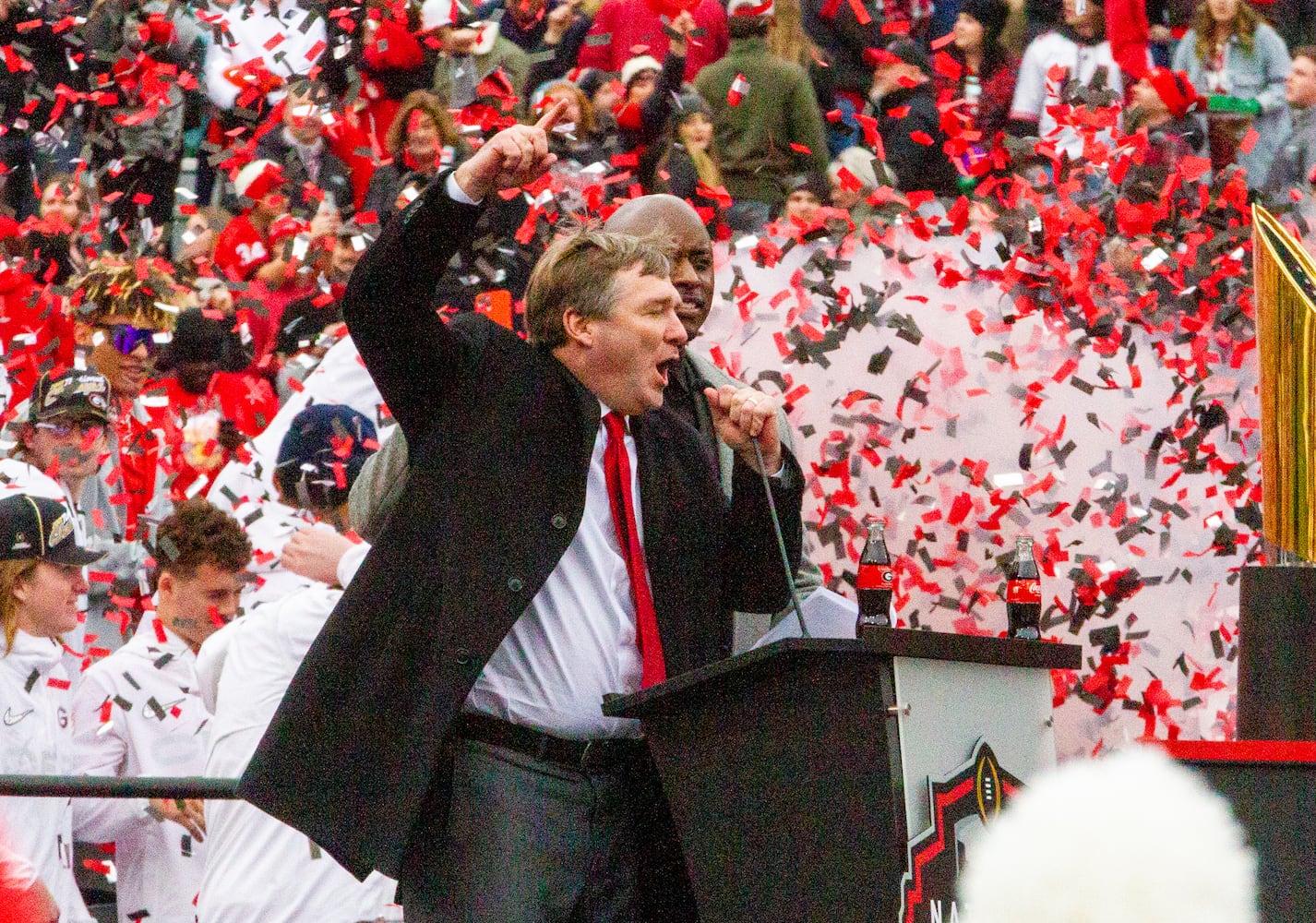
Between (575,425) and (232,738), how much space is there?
168cm

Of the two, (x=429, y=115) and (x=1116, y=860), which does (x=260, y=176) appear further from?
(x=1116, y=860)

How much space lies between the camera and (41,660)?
4699 millimetres

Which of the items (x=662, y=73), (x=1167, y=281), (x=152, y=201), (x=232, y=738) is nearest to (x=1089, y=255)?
(x=1167, y=281)

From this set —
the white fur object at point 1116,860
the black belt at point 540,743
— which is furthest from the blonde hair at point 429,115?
the white fur object at point 1116,860

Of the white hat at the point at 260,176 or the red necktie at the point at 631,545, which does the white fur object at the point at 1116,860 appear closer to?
the red necktie at the point at 631,545

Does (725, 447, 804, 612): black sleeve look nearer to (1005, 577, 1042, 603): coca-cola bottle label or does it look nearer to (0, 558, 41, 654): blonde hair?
(1005, 577, 1042, 603): coca-cola bottle label

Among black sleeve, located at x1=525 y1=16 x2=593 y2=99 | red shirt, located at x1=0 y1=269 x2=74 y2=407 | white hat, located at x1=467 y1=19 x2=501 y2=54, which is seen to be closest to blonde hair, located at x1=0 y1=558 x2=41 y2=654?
red shirt, located at x1=0 y1=269 x2=74 y2=407

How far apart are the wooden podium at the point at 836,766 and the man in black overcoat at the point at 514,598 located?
0.77 feet

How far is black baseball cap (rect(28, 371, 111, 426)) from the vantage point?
585 centimetres

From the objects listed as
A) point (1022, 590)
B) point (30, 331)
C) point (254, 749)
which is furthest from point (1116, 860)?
point (30, 331)

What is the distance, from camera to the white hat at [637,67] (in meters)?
7.55

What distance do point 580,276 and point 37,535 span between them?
2169mm

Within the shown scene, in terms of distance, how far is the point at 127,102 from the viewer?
7.93 m

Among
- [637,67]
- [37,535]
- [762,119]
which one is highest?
[637,67]
